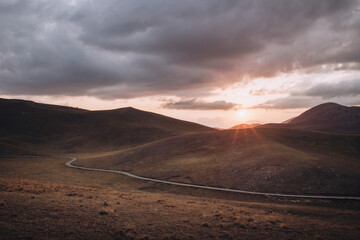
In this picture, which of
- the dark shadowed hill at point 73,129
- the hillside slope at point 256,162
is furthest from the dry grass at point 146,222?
the dark shadowed hill at point 73,129

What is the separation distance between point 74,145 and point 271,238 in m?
128

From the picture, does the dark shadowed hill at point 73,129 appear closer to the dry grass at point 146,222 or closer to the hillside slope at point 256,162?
the hillside slope at point 256,162

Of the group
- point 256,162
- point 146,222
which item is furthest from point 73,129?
point 146,222

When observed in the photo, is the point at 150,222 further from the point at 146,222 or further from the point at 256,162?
the point at 256,162

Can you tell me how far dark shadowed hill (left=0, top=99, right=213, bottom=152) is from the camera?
127m

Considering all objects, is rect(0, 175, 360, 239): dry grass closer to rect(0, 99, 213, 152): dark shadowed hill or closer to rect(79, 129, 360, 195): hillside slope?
rect(79, 129, 360, 195): hillside slope

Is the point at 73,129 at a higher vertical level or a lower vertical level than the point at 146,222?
higher

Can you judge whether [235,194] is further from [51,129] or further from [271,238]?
[51,129]

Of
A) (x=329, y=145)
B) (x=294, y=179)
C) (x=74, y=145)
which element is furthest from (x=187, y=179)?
(x=74, y=145)

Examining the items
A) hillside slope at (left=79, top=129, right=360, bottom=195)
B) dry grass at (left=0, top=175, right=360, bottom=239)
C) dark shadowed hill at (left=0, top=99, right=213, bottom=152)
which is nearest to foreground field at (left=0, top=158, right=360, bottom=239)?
dry grass at (left=0, top=175, right=360, bottom=239)

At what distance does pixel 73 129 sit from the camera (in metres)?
158

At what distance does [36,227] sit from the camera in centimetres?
1486

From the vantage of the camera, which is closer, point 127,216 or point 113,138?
point 127,216

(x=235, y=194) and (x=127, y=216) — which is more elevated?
(x=127, y=216)
